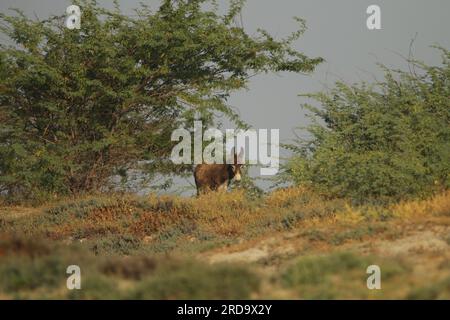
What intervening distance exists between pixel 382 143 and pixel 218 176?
5282 mm

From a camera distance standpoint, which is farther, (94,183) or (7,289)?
(94,183)

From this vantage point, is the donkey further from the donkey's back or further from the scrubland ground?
the scrubland ground

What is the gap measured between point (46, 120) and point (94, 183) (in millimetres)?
2798

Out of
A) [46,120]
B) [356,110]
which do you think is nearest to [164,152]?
[46,120]

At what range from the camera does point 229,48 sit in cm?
2739

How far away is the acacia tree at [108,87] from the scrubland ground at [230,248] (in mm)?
4904

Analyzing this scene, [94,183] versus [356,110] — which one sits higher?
[356,110]

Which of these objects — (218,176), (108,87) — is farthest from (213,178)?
(108,87)

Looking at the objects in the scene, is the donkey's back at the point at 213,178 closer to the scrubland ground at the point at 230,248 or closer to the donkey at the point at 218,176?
the donkey at the point at 218,176

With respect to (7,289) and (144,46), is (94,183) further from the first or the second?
(7,289)

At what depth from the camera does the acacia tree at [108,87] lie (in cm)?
2548
